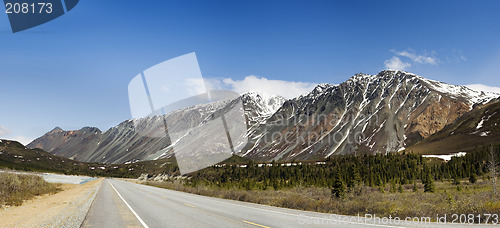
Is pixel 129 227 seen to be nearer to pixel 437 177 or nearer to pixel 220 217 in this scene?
pixel 220 217

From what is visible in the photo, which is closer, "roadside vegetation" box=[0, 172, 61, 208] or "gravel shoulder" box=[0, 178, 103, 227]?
"gravel shoulder" box=[0, 178, 103, 227]

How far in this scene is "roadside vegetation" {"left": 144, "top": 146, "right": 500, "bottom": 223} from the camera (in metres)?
18.0

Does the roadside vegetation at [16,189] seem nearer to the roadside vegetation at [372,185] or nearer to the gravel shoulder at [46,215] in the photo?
the gravel shoulder at [46,215]

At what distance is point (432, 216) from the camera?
15227 mm

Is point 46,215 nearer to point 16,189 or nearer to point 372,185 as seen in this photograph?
point 16,189

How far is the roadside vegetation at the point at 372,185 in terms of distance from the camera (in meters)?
18.0

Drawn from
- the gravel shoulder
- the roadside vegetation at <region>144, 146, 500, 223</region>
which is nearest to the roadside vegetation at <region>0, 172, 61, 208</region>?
the gravel shoulder

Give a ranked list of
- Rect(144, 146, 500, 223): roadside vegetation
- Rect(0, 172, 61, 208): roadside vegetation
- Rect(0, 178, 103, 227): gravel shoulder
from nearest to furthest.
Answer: Rect(0, 178, 103, 227): gravel shoulder < Rect(144, 146, 500, 223): roadside vegetation < Rect(0, 172, 61, 208): roadside vegetation

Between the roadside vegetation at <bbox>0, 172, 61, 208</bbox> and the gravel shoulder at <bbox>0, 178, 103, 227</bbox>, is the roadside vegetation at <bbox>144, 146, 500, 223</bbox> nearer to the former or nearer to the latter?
the gravel shoulder at <bbox>0, 178, 103, 227</bbox>

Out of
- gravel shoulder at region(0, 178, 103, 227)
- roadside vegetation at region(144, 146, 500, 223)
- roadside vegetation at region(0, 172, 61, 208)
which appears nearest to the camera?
gravel shoulder at region(0, 178, 103, 227)

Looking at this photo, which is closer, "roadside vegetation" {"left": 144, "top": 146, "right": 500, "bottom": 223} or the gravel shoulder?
the gravel shoulder

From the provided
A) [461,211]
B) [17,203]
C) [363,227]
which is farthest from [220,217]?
[17,203]

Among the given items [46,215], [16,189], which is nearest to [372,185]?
[16,189]

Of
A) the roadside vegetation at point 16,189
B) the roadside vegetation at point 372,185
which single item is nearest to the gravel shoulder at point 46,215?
the roadside vegetation at point 16,189
